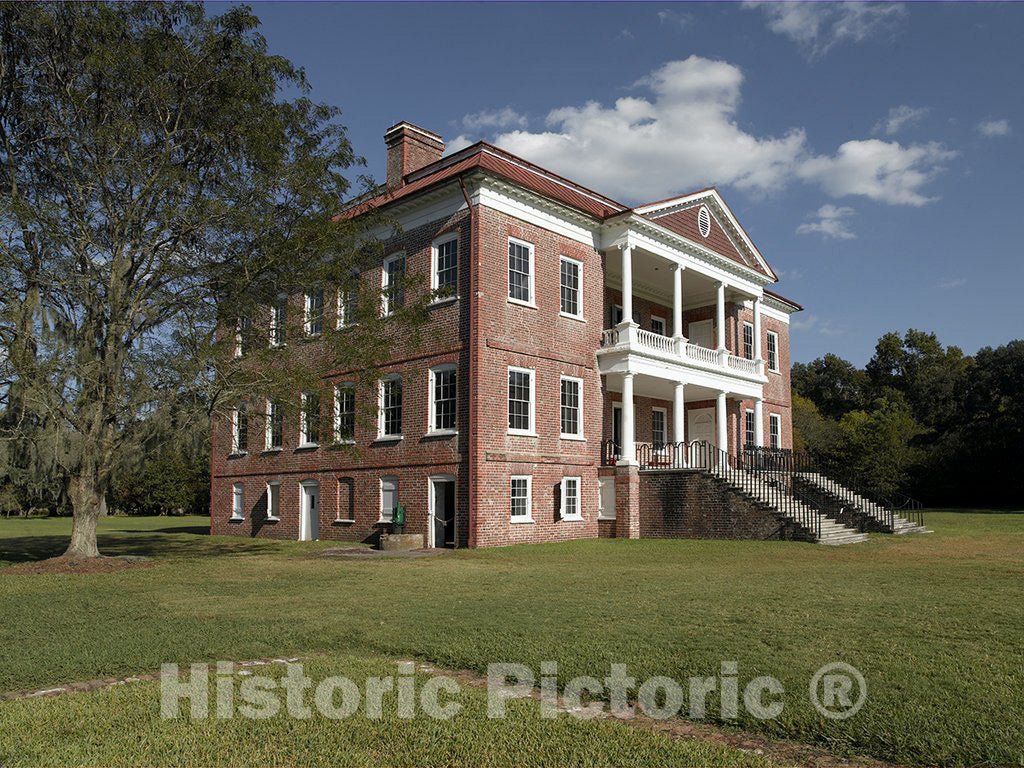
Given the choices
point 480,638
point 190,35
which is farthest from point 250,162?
point 480,638

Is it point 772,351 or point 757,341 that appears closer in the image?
point 757,341

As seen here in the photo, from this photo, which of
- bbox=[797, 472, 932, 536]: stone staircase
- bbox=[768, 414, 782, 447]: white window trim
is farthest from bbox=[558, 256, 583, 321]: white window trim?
bbox=[768, 414, 782, 447]: white window trim

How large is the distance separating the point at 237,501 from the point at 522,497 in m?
13.3

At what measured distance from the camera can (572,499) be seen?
78.5 feet

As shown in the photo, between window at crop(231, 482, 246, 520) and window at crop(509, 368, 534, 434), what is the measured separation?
12883 millimetres

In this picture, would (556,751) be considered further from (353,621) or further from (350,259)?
(350,259)

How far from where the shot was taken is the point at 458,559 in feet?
58.6

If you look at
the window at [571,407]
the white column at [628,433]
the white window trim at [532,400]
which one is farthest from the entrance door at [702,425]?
the white window trim at [532,400]

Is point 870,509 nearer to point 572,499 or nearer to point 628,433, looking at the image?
point 628,433

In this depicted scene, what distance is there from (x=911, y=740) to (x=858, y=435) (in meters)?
32.9

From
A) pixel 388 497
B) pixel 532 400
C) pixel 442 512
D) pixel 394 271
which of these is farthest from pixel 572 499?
pixel 394 271

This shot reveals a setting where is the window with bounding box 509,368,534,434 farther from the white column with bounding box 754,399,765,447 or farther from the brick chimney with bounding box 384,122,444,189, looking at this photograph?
the white column with bounding box 754,399,765,447

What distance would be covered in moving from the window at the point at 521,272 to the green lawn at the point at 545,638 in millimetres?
8552

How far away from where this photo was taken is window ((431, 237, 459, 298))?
22719 mm
